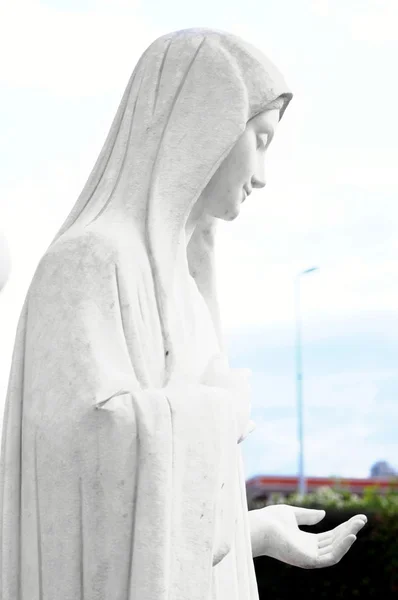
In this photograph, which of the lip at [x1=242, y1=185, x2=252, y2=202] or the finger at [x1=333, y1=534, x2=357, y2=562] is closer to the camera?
the lip at [x1=242, y1=185, x2=252, y2=202]

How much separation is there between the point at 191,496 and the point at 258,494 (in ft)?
90.4

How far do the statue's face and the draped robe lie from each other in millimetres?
106

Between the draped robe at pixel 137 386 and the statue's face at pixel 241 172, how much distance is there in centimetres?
11

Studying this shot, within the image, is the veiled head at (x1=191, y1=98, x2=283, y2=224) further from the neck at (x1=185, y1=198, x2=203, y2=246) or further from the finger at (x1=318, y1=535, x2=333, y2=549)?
the finger at (x1=318, y1=535, x2=333, y2=549)

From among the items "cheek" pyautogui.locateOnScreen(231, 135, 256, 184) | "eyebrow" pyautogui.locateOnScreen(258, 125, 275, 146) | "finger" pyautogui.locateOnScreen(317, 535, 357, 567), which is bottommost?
"finger" pyautogui.locateOnScreen(317, 535, 357, 567)

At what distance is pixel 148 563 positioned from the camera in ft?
12.6

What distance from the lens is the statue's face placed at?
183 inches

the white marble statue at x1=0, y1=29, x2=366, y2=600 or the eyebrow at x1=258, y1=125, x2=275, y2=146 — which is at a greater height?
the eyebrow at x1=258, y1=125, x2=275, y2=146

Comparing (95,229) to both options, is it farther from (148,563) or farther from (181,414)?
(148,563)

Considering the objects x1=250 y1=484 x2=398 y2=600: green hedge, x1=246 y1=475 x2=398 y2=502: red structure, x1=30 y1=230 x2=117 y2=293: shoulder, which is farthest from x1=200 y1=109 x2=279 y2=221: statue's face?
x1=246 y1=475 x2=398 y2=502: red structure

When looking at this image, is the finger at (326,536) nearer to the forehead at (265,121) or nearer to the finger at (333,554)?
the finger at (333,554)

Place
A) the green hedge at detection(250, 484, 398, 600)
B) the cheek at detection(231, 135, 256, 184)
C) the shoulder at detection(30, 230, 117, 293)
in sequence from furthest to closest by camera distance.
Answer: the green hedge at detection(250, 484, 398, 600) < the cheek at detection(231, 135, 256, 184) < the shoulder at detection(30, 230, 117, 293)

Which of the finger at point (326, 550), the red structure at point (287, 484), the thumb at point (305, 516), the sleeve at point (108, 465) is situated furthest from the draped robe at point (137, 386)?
the red structure at point (287, 484)

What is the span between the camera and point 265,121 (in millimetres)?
4699
